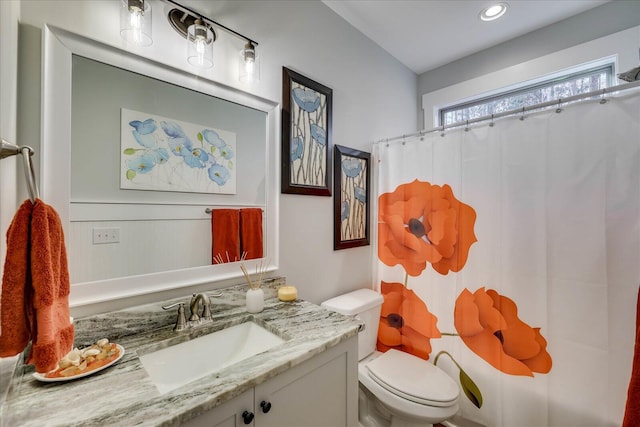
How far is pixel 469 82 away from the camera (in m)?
2.24

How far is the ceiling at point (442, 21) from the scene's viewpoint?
1692 mm

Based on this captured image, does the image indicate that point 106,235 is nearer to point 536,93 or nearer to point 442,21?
point 442,21

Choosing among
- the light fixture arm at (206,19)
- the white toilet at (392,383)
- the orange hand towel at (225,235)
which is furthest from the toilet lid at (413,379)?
the light fixture arm at (206,19)

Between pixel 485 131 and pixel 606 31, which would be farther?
pixel 606 31

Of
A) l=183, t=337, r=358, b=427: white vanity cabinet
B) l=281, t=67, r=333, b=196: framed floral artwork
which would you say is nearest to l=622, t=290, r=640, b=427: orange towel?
l=183, t=337, r=358, b=427: white vanity cabinet

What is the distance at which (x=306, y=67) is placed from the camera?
1.56 m

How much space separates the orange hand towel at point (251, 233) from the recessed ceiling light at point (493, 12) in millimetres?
1926

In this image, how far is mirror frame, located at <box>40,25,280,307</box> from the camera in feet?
2.73

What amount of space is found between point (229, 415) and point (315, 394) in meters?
0.33

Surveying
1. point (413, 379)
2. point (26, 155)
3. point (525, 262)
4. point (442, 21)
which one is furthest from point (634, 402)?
point (442, 21)

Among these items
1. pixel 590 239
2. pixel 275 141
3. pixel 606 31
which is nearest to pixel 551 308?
pixel 590 239

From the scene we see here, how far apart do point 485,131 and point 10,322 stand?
6.20ft

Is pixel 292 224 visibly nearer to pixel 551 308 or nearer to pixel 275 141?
pixel 275 141

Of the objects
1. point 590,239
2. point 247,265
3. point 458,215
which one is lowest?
point 247,265
